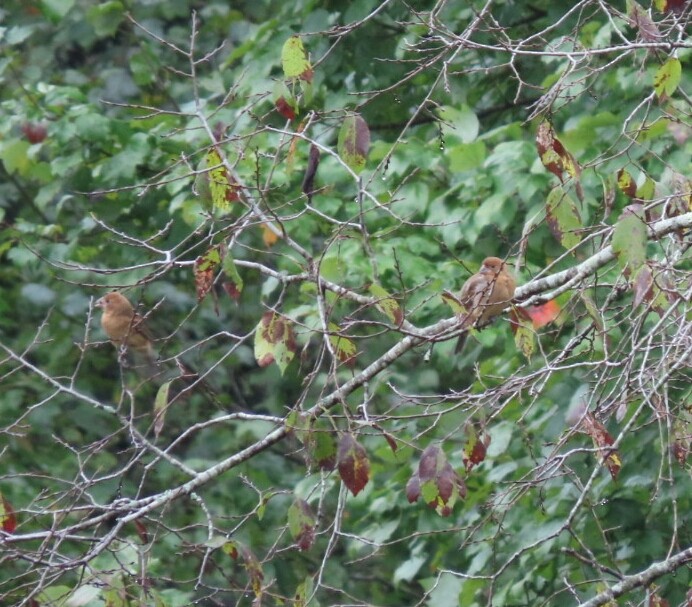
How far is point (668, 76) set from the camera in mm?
3316

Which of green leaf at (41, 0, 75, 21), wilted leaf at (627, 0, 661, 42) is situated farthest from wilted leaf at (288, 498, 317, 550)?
green leaf at (41, 0, 75, 21)

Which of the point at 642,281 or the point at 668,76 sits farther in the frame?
the point at 668,76

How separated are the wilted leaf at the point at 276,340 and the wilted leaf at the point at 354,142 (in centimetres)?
43

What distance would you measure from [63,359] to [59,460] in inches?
24.5

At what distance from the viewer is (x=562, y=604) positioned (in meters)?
4.27

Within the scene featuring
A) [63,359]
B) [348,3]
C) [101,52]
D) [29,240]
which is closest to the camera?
[348,3]

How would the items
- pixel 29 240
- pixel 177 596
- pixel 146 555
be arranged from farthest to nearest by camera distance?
pixel 29 240 → pixel 177 596 → pixel 146 555

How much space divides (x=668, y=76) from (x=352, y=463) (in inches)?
50.1

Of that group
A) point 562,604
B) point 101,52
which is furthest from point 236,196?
point 101,52

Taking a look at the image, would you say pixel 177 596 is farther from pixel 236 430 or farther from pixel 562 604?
pixel 236 430

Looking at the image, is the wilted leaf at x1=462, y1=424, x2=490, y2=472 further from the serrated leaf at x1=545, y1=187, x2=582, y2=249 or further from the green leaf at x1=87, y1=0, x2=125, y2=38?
the green leaf at x1=87, y1=0, x2=125, y2=38

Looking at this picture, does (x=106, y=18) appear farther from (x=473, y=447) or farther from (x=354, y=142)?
(x=473, y=447)

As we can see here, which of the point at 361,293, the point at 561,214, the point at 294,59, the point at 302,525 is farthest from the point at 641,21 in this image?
the point at 361,293

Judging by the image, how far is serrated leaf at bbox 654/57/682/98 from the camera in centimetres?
329
